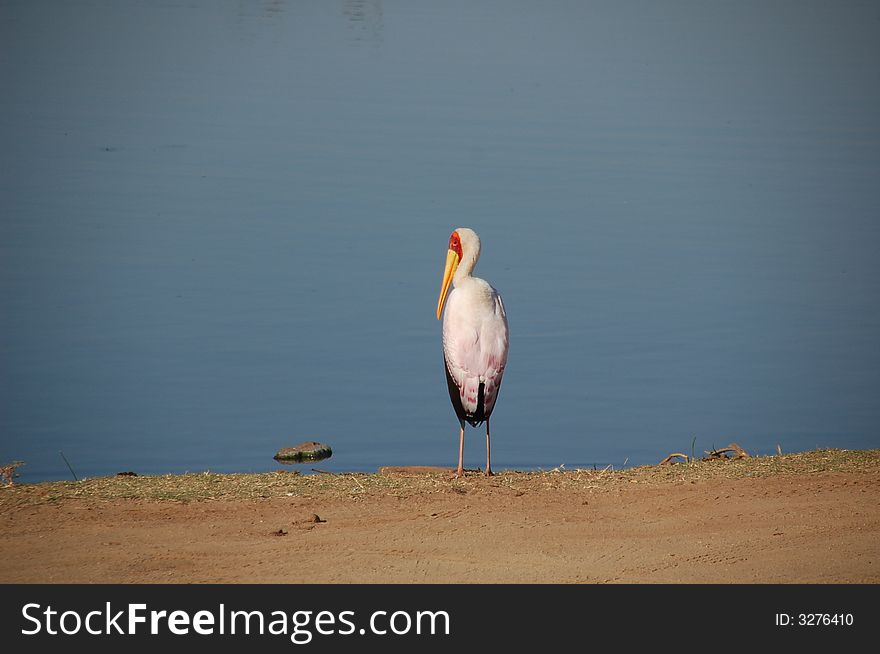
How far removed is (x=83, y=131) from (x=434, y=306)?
34.4 feet

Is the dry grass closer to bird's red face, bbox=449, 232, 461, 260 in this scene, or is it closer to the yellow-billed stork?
the yellow-billed stork

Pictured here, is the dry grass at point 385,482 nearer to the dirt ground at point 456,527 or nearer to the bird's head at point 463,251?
the dirt ground at point 456,527

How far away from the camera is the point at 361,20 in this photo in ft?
116

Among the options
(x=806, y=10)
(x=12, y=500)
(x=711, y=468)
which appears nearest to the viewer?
(x=12, y=500)

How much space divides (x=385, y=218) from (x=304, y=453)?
6672mm

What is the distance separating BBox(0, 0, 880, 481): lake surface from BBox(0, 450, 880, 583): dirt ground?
2.48 m

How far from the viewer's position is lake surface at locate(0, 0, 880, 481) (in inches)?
459

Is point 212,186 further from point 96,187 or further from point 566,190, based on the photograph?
point 566,190

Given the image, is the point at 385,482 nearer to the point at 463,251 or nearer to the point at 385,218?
the point at 463,251

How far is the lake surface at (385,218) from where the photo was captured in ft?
38.2

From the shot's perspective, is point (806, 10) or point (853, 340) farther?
point (806, 10)

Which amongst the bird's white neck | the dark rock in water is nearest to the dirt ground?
the bird's white neck

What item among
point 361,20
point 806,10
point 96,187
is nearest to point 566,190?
point 96,187

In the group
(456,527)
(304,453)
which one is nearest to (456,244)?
(304,453)
